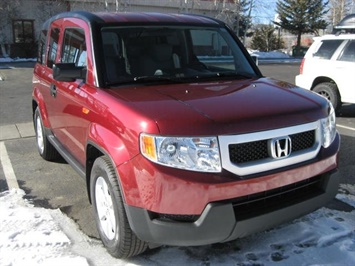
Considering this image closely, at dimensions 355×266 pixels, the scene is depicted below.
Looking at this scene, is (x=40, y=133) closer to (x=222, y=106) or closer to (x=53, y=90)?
(x=53, y=90)

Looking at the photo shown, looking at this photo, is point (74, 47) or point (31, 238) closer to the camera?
point (31, 238)

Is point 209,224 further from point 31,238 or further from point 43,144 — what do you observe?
point 43,144

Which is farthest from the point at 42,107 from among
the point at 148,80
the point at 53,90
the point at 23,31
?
the point at 23,31

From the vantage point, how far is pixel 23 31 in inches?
1159

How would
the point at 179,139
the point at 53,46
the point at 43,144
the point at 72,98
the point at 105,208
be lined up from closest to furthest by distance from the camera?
the point at 179,139
the point at 105,208
the point at 72,98
the point at 53,46
the point at 43,144

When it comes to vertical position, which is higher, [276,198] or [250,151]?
[250,151]

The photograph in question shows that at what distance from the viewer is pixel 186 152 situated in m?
2.53

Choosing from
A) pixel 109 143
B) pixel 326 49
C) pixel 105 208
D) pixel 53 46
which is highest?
pixel 53 46

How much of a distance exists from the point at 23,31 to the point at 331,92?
26.3 metres

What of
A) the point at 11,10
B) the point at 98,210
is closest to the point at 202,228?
the point at 98,210

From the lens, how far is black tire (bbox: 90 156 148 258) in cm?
281

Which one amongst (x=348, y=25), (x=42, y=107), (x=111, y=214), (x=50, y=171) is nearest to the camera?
(x=111, y=214)

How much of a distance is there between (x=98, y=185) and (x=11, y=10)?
95.4 ft

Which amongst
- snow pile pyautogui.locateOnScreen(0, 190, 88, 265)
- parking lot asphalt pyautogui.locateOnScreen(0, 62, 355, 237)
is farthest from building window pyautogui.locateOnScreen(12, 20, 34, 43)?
snow pile pyautogui.locateOnScreen(0, 190, 88, 265)
